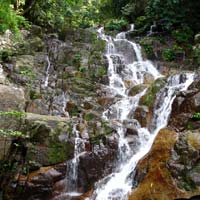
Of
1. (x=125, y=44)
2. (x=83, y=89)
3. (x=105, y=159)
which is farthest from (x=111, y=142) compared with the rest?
(x=125, y=44)

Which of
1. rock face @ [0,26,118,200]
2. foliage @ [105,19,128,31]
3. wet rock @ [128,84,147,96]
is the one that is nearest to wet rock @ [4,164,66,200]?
rock face @ [0,26,118,200]

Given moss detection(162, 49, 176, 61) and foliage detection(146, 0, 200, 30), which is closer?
moss detection(162, 49, 176, 61)

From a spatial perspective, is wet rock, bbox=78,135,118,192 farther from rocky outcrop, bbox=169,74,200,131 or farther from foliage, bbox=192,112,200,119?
foliage, bbox=192,112,200,119

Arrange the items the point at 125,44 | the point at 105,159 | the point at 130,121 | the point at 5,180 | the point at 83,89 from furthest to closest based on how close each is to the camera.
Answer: the point at 125,44 < the point at 83,89 < the point at 130,121 < the point at 105,159 < the point at 5,180

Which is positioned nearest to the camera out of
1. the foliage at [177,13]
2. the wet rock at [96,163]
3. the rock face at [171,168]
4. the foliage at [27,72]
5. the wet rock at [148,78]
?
the rock face at [171,168]

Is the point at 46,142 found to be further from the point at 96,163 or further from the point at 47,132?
the point at 96,163

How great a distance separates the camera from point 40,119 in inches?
396

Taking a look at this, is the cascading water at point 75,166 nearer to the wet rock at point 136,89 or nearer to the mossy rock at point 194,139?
the mossy rock at point 194,139

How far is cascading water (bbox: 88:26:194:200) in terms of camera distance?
939 centimetres

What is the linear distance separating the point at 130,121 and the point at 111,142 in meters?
1.35

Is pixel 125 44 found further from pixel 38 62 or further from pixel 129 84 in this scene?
pixel 38 62

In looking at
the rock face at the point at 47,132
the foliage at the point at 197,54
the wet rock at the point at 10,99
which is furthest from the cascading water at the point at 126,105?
the wet rock at the point at 10,99

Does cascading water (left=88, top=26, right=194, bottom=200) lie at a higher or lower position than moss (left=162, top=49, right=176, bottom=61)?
lower

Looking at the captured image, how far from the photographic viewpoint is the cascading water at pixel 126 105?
9391mm
